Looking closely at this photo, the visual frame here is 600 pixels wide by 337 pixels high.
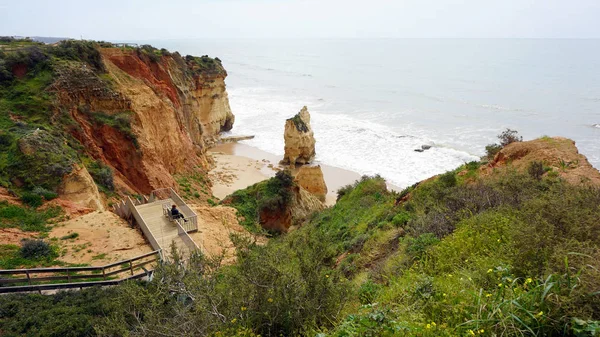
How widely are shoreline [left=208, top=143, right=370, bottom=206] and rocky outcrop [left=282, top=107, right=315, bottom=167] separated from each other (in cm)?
132

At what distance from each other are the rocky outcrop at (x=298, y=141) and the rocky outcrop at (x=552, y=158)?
24006mm

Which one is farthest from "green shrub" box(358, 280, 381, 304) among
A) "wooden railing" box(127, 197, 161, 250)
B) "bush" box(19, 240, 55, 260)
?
"bush" box(19, 240, 55, 260)

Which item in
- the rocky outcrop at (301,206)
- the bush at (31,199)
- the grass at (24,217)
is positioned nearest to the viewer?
the grass at (24,217)

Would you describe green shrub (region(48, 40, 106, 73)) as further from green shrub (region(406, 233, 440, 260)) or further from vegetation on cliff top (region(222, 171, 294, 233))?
green shrub (region(406, 233, 440, 260))

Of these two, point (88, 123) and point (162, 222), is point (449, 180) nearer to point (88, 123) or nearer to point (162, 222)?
point (162, 222)

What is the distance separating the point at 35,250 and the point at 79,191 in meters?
5.22

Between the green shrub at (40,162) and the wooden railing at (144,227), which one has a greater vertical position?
the green shrub at (40,162)

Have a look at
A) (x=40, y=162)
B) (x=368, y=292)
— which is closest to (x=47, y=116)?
(x=40, y=162)

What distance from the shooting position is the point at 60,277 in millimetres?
10539

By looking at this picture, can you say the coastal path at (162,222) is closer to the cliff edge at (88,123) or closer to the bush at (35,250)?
the cliff edge at (88,123)

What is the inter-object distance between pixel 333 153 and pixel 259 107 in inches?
1182

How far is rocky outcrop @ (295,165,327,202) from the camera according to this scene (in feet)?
97.9

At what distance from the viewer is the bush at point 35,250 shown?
1186 centimetres

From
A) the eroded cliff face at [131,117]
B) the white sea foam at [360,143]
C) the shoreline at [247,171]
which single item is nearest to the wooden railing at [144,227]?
the eroded cliff face at [131,117]
